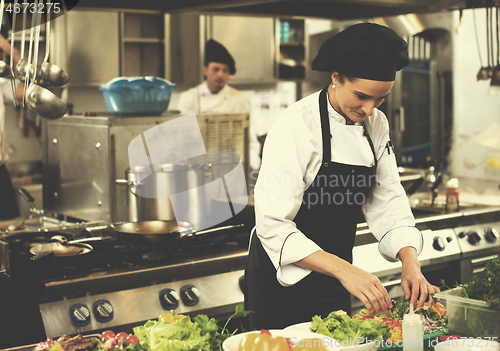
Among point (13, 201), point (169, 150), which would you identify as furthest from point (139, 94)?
point (13, 201)

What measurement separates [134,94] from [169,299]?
1121 millimetres

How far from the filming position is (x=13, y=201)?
3539 mm

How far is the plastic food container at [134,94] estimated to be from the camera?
107 inches

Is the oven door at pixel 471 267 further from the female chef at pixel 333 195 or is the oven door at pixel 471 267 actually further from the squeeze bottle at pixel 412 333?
the squeeze bottle at pixel 412 333

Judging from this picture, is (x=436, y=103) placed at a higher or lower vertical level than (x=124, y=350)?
higher

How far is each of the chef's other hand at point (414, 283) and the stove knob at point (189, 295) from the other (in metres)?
0.84

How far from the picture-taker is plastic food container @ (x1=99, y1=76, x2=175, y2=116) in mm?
2709

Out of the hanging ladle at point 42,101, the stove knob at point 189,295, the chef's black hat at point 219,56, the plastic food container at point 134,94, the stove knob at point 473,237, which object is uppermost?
the chef's black hat at point 219,56

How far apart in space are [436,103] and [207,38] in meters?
2.67

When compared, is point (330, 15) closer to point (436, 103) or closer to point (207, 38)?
point (207, 38)

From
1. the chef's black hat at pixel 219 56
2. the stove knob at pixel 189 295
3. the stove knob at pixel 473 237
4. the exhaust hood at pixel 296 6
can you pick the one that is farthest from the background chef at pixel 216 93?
the stove knob at pixel 189 295

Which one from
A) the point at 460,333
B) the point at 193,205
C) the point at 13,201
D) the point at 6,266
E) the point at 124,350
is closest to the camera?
the point at 124,350

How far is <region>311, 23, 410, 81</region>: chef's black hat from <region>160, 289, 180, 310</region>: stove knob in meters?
1.02

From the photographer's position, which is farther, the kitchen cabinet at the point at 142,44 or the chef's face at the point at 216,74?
the kitchen cabinet at the point at 142,44
